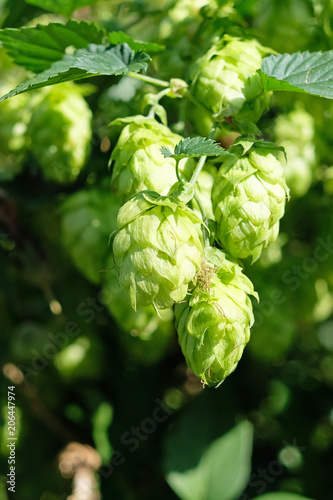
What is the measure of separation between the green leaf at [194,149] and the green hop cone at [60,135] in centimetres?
36

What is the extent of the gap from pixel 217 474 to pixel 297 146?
0.65m

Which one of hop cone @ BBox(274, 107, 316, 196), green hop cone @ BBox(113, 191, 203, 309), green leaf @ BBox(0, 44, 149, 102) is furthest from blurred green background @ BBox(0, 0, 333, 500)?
green hop cone @ BBox(113, 191, 203, 309)

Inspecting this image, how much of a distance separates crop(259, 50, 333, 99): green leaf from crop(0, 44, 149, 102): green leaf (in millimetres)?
164

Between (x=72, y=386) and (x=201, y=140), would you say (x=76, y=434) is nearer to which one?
(x=72, y=386)

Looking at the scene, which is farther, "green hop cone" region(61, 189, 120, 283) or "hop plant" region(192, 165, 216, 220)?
"green hop cone" region(61, 189, 120, 283)

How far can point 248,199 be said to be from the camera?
65 cm

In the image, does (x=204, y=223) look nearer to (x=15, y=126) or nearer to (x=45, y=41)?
(x=45, y=41)

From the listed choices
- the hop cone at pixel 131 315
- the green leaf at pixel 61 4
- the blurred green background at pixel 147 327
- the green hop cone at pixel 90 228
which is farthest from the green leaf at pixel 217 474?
the green leaf at pixel 61 4

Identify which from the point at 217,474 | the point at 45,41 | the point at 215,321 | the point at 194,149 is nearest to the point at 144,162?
the point at 194,149

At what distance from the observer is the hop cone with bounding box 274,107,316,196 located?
3.10 ft

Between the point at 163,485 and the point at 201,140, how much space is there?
968 millimetres

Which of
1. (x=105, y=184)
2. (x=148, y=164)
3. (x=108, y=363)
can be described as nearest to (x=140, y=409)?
(x=108, y=363)

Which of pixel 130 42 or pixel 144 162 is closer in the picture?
pixel 144 162

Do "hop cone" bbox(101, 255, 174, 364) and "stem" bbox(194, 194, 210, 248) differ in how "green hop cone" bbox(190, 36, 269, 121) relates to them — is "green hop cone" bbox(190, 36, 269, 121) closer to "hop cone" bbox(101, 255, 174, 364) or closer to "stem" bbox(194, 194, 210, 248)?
"stem" bbox(194, 194, 210, 248)
